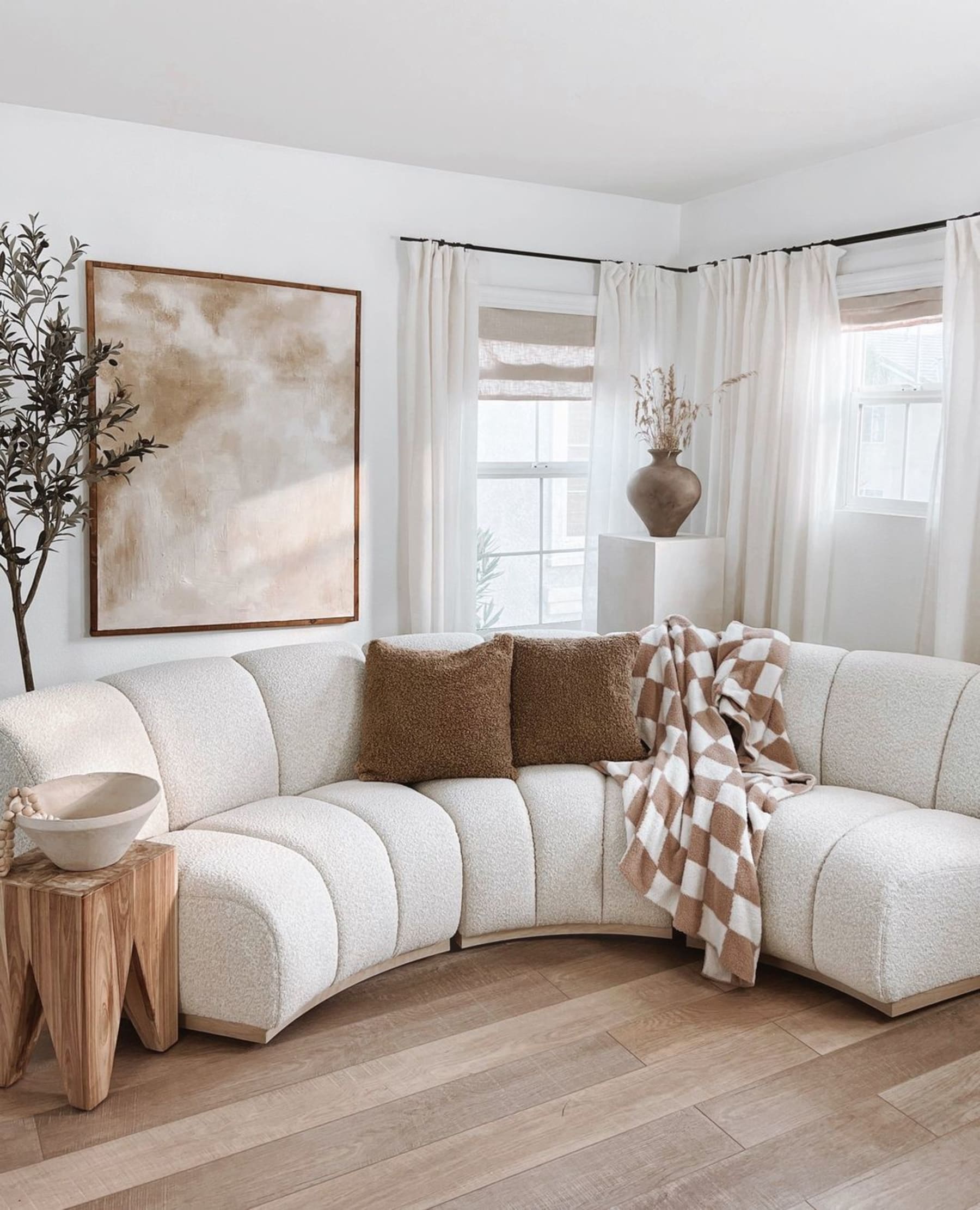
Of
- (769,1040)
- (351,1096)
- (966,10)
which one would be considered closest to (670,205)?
(966,10)

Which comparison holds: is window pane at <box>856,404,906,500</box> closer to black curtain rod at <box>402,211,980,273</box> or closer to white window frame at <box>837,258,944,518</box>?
white window frame at <box>837,258,944,518</box>

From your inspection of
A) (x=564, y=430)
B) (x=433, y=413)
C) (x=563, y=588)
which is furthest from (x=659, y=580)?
(x=433, y=413)

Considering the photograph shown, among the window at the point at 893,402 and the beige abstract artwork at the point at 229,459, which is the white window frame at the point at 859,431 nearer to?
the window at the point at 893,402

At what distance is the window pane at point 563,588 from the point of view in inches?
199

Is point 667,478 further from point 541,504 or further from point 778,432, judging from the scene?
point 541,504

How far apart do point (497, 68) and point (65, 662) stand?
2.55 meters

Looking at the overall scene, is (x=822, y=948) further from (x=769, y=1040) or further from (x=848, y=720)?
(x=848, y=720)

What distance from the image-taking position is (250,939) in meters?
2.48

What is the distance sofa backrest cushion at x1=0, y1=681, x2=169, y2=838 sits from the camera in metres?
2.65

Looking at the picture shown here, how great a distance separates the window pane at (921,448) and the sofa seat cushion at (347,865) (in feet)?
8.44

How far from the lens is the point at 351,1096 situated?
7.77ft

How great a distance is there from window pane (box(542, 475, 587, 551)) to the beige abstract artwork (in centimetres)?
101


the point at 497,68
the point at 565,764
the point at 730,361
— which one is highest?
the point at 497,68

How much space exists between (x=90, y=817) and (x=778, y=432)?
3.17 m
